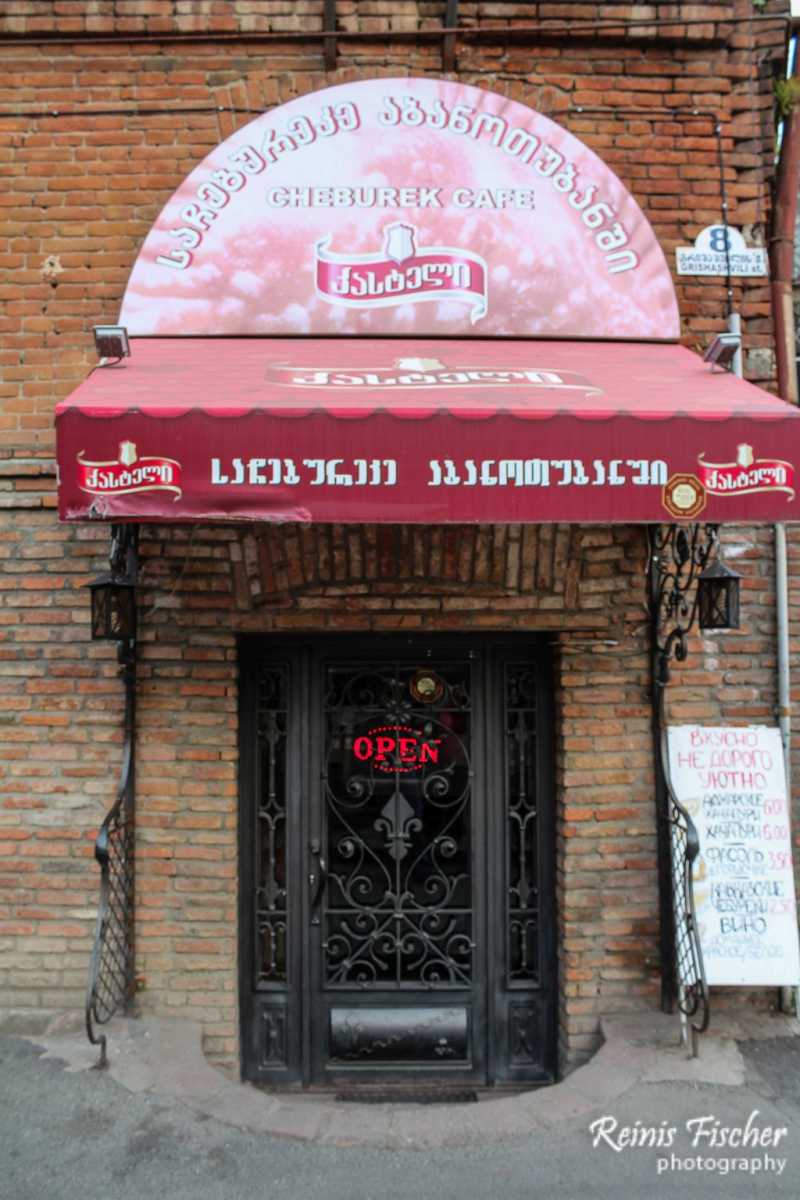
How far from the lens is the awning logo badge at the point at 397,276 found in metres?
4.52

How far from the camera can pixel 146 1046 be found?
161 inches

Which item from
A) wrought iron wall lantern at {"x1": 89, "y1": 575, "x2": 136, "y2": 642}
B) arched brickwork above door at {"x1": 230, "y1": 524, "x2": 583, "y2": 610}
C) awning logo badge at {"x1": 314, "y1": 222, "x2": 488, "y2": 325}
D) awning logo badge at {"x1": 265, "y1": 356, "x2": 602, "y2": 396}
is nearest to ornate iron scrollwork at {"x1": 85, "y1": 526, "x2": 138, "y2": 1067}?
wrought iron wall lantern at {"x1": 89, "y1": 575, "x2": 136, "y2": 642}

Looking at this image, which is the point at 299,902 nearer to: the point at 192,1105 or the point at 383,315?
the point at 192,1105

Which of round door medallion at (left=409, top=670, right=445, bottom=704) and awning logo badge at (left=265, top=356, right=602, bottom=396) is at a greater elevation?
awning logo badge at (left=265, top=356, right=602, bottom=396)

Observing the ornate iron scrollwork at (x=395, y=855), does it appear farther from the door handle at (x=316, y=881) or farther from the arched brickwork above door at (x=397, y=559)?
the arched brickwork above door at (x=397, y=559)

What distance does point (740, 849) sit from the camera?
435 cm

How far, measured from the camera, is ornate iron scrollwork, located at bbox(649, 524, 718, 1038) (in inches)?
163

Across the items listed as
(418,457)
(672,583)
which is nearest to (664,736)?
(672,583)

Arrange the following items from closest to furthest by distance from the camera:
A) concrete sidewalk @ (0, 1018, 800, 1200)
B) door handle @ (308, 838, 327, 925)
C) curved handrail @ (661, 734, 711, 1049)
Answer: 1. concrete sidewalk @ (0, 1018, 800, 1200)
2. curved handrail @ (661, 734, 711, 1049)
3. door handle @ (308, 838, 327, 925)

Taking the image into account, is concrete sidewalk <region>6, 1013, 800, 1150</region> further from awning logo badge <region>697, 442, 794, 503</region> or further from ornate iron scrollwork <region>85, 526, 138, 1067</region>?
awning logo badge <region>697, 442, 794, 503</region>

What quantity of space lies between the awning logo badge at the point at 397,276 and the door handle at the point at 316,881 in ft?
9.00

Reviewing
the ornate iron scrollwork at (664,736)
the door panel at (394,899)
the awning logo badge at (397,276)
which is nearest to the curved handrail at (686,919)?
the ornate iron scrollwork at (664,736)

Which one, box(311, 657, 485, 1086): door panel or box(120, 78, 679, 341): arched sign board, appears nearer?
box(120, 78, 679, 341): arched sign board

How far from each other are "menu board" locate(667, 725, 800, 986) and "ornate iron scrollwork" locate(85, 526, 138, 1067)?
2.63 m
